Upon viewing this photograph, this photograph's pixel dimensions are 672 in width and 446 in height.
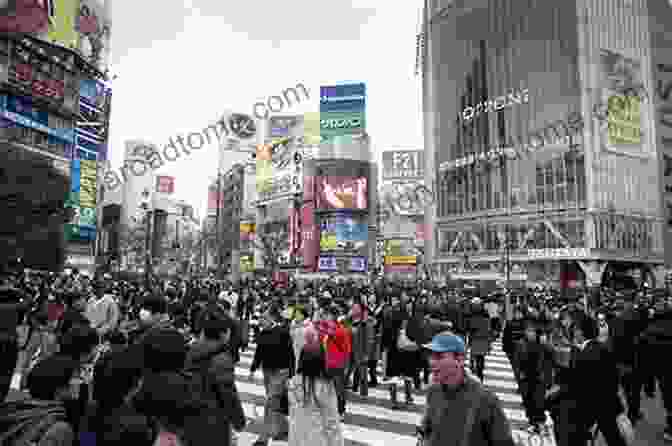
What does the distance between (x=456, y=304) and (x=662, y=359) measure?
706cm

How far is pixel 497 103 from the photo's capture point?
63.1 meters

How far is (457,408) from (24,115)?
5351 cm

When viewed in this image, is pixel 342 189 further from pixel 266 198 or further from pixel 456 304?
pixel 456 304

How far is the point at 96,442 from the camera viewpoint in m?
2.55

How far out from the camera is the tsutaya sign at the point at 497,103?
61094 millimetres

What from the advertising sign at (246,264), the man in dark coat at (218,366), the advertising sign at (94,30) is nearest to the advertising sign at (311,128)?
the advertising sign at (246,264)

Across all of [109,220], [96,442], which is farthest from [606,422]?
[109,220]

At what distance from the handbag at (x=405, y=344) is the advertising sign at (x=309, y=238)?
66.4 meters

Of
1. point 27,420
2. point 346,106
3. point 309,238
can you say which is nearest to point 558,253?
point 309,238

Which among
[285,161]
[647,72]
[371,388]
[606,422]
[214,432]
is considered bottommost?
[371,388]

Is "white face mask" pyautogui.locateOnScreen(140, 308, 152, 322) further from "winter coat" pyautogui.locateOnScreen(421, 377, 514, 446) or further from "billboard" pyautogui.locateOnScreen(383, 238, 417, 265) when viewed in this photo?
"billboard" pyautogui.locateOnScreen(383, 238, 417, 265)

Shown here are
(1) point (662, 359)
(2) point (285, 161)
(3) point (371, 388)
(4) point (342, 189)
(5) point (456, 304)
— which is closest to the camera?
(1) point (662, 359)

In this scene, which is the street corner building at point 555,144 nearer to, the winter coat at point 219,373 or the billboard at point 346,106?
the billboard at point 346,106

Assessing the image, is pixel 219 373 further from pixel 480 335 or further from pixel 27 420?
pixel 480 335
